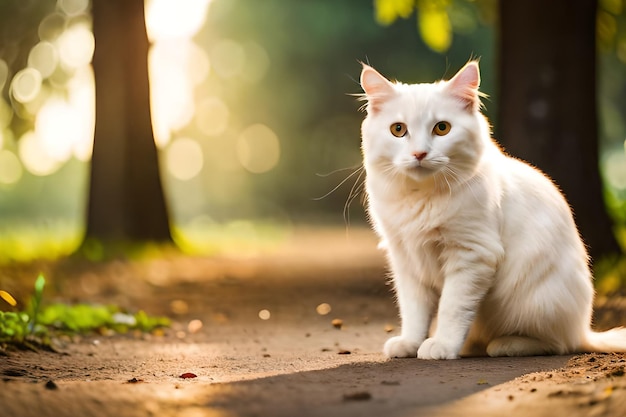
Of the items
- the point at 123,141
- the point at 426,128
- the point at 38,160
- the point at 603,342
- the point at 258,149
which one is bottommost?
the point at 603,342

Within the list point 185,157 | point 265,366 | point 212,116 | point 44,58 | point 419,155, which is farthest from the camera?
point 185,157

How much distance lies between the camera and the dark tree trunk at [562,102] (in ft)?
25.5

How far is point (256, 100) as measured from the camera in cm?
3381

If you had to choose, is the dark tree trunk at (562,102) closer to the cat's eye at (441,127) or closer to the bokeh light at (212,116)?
the cat's eye at (441,127)

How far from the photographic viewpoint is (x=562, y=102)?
7.79 meters

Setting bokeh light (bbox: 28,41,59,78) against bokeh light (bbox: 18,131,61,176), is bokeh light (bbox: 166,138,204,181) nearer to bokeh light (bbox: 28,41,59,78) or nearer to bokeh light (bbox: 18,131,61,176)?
bokeh light (bbox: 18,131,61,176)

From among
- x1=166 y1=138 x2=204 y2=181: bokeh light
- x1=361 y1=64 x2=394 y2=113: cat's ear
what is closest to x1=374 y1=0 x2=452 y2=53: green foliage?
x1=361 y1=64 x2=394 y2=113: cat's ear

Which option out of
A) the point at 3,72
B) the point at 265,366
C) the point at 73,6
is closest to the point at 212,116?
the point at 73,6

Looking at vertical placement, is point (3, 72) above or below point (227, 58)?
below

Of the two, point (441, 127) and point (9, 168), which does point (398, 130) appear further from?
point (9, 168)

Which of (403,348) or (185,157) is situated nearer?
(403,348)

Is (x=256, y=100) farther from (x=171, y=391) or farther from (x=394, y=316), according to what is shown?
(x=171, y=391)

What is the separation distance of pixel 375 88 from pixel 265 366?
1.69 m

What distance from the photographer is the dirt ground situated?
3.15 metres
